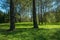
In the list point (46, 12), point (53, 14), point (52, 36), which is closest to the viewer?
point (52, 36)

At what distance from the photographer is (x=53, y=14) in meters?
41.8

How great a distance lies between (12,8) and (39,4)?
56.7ft

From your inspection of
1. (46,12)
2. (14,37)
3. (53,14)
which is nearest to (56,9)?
(53,14)

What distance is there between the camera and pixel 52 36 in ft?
39.8

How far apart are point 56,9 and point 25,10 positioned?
7.80m

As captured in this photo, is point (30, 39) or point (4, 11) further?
point (4, 11)

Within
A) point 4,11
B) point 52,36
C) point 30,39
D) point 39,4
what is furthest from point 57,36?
point 4,11

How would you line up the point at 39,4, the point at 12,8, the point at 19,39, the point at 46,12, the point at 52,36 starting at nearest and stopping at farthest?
the point at 19,39
the point at 52,36
the point at 12,8
the point at 39,4
the point at 46,12

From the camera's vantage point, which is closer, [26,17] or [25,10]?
[25,10]

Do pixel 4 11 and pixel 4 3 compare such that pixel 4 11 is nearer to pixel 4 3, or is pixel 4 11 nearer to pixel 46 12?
pixel 4 3

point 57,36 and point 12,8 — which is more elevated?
point 12,8

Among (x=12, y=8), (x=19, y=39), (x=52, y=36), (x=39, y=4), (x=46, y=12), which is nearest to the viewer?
(x=19, y=39)

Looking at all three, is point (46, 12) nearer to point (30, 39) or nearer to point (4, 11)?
point (4, 11)

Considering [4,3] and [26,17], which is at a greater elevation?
[4,3]
